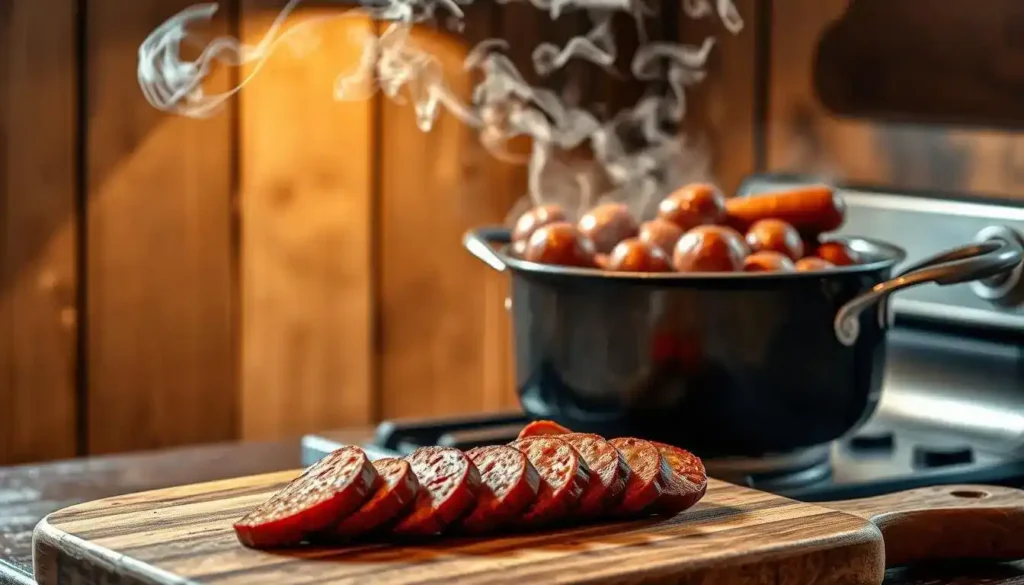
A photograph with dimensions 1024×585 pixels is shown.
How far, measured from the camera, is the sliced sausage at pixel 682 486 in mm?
1085

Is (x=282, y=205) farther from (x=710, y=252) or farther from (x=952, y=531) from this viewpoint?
(x=952, y=531)

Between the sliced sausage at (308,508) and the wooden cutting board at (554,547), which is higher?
the sliced sausage at (308,508)

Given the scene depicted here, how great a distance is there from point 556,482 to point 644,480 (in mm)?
62

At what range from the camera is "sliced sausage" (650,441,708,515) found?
1.08 m

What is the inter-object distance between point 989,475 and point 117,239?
1301 mm

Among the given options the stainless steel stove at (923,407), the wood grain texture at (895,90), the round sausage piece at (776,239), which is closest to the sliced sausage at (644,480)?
the stainless steel stove at (923,407)

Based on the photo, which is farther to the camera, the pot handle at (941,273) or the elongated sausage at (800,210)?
the elongated sausage at (800,210)

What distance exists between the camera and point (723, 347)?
4.29ft

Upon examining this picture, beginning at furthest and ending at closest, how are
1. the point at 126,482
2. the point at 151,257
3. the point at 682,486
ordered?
the point at 151,257, the point at 126,482, the point at 682,486

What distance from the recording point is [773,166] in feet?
7.65

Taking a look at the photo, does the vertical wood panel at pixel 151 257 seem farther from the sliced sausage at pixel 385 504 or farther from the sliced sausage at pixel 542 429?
the sliced sausage at pixel 385 504

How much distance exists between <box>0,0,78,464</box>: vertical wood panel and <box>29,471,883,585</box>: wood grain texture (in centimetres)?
113

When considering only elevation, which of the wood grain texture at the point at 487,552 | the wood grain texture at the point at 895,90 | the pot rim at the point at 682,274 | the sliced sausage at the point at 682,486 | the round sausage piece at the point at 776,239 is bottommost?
the wood grain texture at the point at 487,552

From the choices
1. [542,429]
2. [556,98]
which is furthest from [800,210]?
[556,98]
